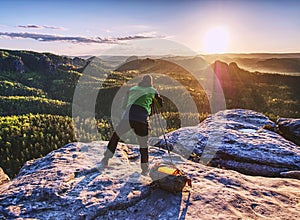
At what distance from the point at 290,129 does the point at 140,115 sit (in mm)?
11714

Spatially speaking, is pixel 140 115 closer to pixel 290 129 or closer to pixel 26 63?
pixel 290 129

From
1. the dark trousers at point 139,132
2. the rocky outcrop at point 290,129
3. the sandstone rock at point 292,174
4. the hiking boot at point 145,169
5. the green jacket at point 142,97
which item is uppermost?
the green jacket at point 142,97

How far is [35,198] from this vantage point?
714cm

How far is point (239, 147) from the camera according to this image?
13.1 meters

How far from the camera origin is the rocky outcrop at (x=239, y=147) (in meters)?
11.9

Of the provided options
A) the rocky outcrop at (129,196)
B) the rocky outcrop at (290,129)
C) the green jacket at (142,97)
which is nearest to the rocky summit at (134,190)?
the rocky outcrop at (129,196)

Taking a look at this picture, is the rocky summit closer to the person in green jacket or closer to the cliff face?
the person in green jacket

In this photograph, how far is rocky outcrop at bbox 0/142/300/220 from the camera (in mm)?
6750

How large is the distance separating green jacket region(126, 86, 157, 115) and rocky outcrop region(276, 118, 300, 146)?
35.6ft

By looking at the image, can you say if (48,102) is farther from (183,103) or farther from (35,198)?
(35,198)

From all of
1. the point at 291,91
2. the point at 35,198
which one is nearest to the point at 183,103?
the point at 291,91

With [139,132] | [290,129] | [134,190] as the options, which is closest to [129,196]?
[134,190]

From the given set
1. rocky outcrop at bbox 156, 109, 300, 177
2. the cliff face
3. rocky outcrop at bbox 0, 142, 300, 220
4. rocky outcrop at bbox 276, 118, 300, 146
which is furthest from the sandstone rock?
the cliff face

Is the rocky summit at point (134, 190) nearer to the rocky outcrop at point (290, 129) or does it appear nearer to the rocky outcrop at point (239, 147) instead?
the rocky outcrop at point (239, 147)
